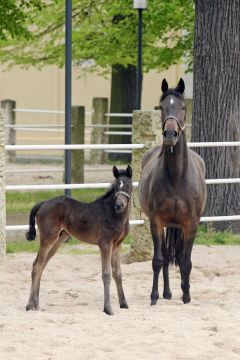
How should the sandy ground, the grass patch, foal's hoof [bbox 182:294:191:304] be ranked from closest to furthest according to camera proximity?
the sandy ground
foal's hoof [bbox 182:294:191:304]
the grass patch

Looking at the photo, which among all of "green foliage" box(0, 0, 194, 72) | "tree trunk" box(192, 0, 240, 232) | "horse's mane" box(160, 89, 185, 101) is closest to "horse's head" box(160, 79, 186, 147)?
"horse's mane" box(160, 89, 185, 101)

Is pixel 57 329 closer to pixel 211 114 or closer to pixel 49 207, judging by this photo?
pixel 49 207

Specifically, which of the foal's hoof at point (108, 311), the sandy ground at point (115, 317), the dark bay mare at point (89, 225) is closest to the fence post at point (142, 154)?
the sandy ground at point (115, 317)

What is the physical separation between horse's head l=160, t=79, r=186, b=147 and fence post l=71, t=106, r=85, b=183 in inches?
483

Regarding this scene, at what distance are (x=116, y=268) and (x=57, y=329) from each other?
1613 mm

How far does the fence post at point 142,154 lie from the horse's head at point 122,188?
365 cm

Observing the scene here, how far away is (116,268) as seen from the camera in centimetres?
1166

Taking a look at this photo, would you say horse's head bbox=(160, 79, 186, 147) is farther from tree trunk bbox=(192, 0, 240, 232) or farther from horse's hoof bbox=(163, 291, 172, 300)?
tree trunk bbox=(192, 0, 240, 232)

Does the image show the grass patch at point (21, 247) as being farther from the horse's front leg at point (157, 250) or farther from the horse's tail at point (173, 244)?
the horse's front leg at point (157, 250)

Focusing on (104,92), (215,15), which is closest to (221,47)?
(215,15)

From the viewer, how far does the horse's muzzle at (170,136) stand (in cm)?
1146

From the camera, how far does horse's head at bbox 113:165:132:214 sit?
36.6 ft

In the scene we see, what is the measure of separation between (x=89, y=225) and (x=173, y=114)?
1.20 meters

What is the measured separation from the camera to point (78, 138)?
80.2 ft
